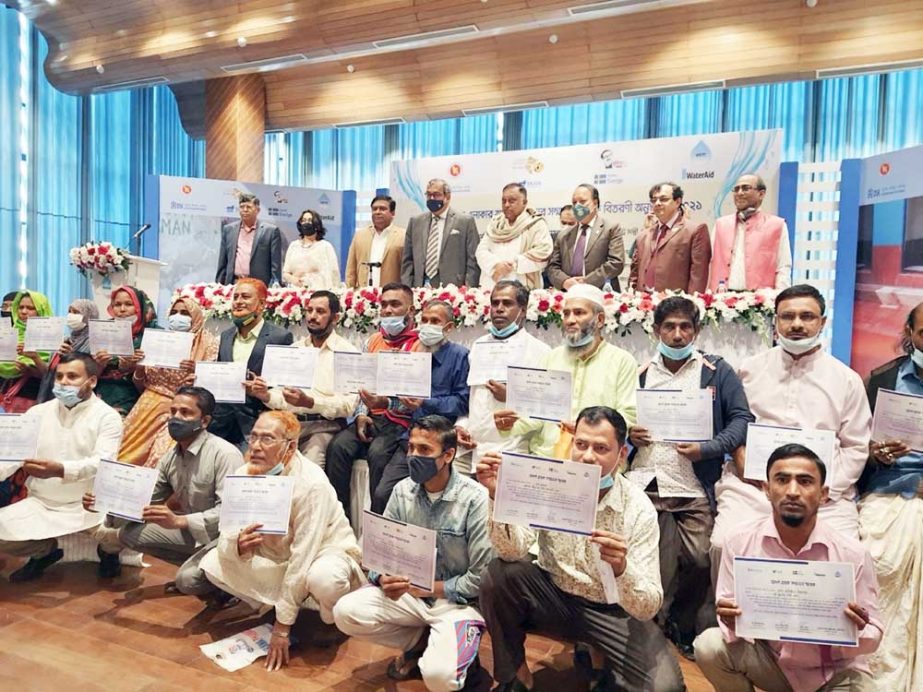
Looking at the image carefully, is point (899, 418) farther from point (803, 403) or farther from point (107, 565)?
point (107, 565)

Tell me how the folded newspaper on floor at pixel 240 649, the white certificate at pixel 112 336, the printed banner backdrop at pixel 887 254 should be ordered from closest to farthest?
1. the folded newspaper on floor at pixel 240 649
2. the white certificate at pixel 112 336
3. the printed banner backdrop at pixel 887 254

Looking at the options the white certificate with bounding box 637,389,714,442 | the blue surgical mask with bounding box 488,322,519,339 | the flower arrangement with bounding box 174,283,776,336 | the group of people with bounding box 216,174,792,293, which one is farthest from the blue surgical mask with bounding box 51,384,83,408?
the white certificate with bounding box 637,389,714,442

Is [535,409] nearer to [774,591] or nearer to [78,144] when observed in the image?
[774,591]

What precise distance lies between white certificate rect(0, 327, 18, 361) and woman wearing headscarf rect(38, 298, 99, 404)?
23 centimetres

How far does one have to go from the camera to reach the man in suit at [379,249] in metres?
6.84

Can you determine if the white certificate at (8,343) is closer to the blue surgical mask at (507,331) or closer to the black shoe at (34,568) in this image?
the black shoe at (34,568)

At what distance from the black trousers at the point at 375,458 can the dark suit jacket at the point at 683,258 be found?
2169 millimetres

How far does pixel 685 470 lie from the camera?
3.22 metres

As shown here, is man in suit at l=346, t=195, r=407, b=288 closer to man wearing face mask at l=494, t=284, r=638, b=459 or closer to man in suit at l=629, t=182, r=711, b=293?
man in suit at l=629, t=182, r=711, b=293

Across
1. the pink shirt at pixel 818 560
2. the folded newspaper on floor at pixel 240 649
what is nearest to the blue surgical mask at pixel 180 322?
the folded newspaper on floor at pixel 240 649

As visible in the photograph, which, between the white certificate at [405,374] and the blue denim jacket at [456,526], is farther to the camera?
the white certificate at [405,374]

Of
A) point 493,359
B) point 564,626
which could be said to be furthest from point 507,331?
point 564,626

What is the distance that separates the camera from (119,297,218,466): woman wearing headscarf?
435 centimetres

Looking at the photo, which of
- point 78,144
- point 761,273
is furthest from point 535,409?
point 78,144
